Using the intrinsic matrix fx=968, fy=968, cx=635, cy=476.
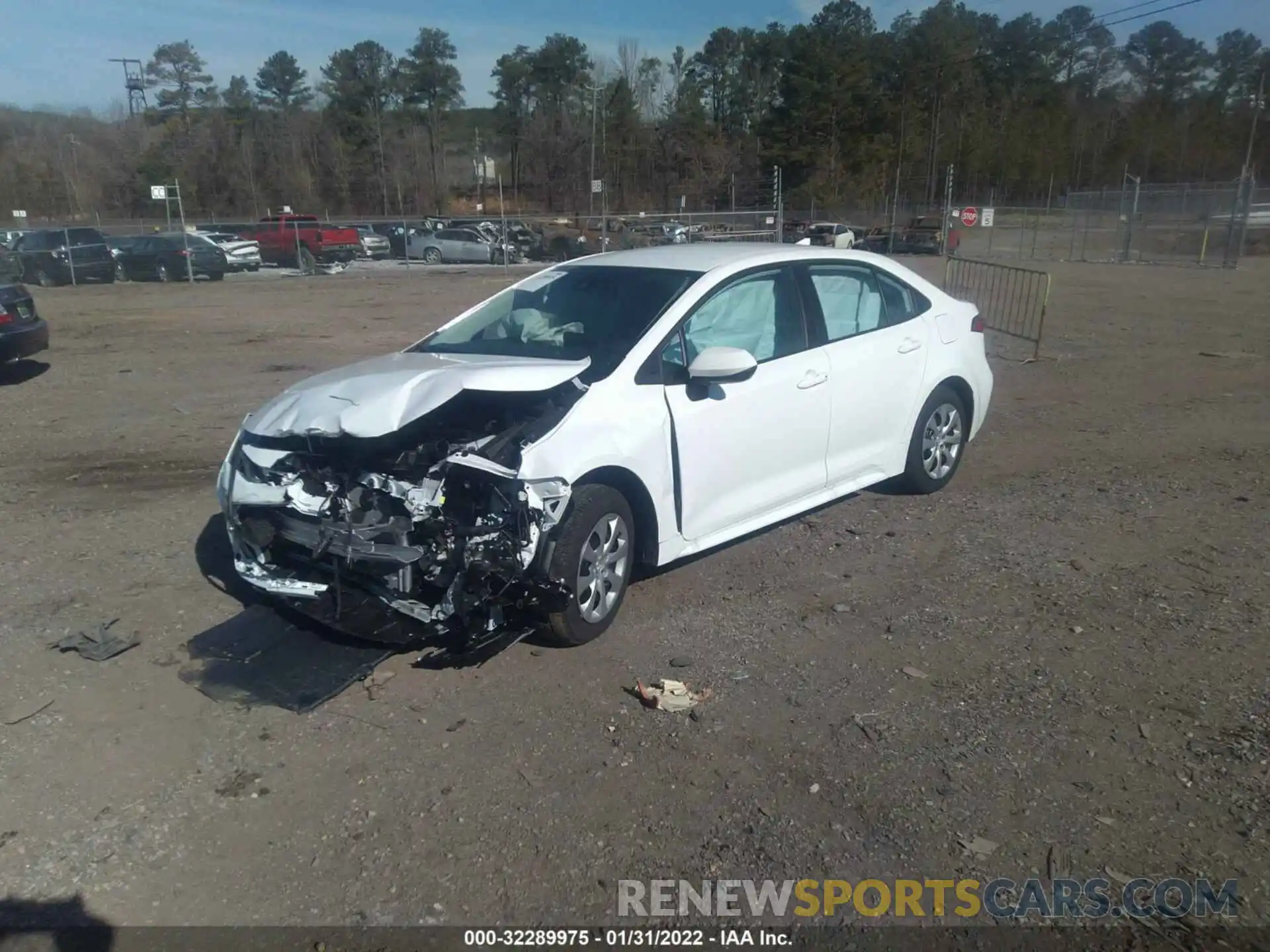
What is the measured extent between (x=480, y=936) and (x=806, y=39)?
230ft

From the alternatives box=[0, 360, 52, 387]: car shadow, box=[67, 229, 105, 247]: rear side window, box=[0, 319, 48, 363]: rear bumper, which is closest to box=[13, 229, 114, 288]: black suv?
box=[67, 229, 105, 247]: rear side window

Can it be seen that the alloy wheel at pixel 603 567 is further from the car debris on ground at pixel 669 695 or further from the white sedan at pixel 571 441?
the car debris on ground at pixel 669 695

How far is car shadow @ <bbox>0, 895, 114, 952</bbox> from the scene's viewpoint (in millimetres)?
2762

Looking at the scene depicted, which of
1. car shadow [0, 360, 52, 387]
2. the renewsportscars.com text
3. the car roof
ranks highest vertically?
the car roof

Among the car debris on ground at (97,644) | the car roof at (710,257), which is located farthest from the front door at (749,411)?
the car debris on ground at (97,644)

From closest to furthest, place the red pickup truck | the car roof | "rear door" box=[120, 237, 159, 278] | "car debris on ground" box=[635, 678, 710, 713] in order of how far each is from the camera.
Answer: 1. "car debris on ground" box=[635, 678, 710, 713]
2. the car roof
3. "rear door" box=[120, 237, 159, 278]
4. the red pickup truck

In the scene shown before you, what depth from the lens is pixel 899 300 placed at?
20.7 ft

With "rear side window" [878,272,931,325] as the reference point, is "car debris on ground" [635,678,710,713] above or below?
below

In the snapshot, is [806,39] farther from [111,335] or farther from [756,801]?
[756,801]

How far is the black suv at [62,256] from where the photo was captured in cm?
2503

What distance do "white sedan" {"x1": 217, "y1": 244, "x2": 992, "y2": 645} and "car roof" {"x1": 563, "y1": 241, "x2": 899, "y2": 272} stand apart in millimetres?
30

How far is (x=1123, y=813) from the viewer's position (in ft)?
10.7

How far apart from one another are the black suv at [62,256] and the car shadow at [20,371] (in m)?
15.3

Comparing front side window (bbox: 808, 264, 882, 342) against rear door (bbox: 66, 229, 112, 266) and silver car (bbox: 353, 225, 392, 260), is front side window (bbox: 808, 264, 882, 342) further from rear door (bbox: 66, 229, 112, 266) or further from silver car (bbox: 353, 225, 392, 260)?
silver car (bbox: 353, 225, 392, 260)
